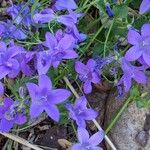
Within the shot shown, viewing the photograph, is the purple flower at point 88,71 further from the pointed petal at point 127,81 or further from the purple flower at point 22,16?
the purple flower at point 22,16

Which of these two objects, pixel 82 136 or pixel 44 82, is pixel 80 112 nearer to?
pixel 82 136

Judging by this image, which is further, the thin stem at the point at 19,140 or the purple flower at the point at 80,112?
the thin stem at the point at 19,140

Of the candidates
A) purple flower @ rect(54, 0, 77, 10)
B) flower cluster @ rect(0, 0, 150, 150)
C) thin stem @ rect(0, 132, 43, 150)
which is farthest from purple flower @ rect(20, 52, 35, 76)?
thin stem @ rect(0, 132, 43, 150)

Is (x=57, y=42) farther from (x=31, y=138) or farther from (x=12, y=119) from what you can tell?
(x=31, y=138)

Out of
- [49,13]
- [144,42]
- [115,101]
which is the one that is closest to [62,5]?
[49,13]

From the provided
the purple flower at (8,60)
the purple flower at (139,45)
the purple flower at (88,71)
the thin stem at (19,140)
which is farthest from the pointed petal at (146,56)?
the thin stem at (19,140)

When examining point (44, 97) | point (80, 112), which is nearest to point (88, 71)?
point (80, 112)
